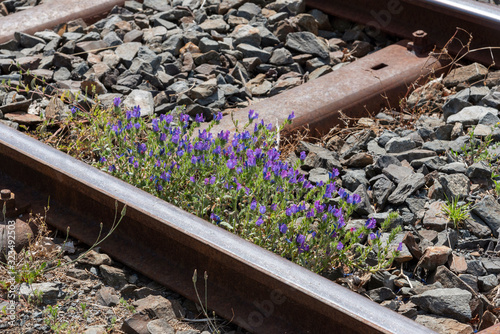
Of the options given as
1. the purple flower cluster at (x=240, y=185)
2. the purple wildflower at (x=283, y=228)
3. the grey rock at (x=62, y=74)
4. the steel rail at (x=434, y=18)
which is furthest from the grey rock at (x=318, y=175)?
the grey rock at (x=62, y=74)

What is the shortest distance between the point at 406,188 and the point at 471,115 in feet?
2.82

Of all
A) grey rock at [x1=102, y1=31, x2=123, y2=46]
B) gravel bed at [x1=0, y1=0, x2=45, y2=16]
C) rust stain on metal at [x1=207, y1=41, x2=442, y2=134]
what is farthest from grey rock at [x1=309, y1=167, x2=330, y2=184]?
gravel bed at [x1=0, y1=0, x2=45, y2=16]

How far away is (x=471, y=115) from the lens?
13.6ft

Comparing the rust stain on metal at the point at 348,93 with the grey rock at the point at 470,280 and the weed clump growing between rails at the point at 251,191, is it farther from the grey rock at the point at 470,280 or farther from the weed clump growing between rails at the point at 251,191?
the grey rock at the point at 470,280

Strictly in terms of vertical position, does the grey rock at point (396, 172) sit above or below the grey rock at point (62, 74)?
above

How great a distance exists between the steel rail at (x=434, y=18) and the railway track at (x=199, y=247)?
110 cm

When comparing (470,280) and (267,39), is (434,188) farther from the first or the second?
(267,39)

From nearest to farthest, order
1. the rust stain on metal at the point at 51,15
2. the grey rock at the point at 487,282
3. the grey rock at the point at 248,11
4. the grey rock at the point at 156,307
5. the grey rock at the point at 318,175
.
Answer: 1. the grey rock at the point at 156,307
2. the grey rock at the point at 487,282
3. the grey rock at the point at 318,175
4. the rust stain on metal at the point at 51,15
5. the grey rock at the point at 248,11

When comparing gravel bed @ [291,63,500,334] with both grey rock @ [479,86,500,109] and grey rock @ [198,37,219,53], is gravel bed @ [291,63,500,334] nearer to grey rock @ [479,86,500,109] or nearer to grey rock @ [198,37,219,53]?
grey rock @ [479,86,500,109]

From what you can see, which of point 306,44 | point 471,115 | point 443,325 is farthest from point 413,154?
point 306,44

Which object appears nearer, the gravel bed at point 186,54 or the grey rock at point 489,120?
the grey rock at point 489,120

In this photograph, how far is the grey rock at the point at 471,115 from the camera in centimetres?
411

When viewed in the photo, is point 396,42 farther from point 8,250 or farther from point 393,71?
point 8,250

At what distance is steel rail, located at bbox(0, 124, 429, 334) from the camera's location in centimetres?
261
